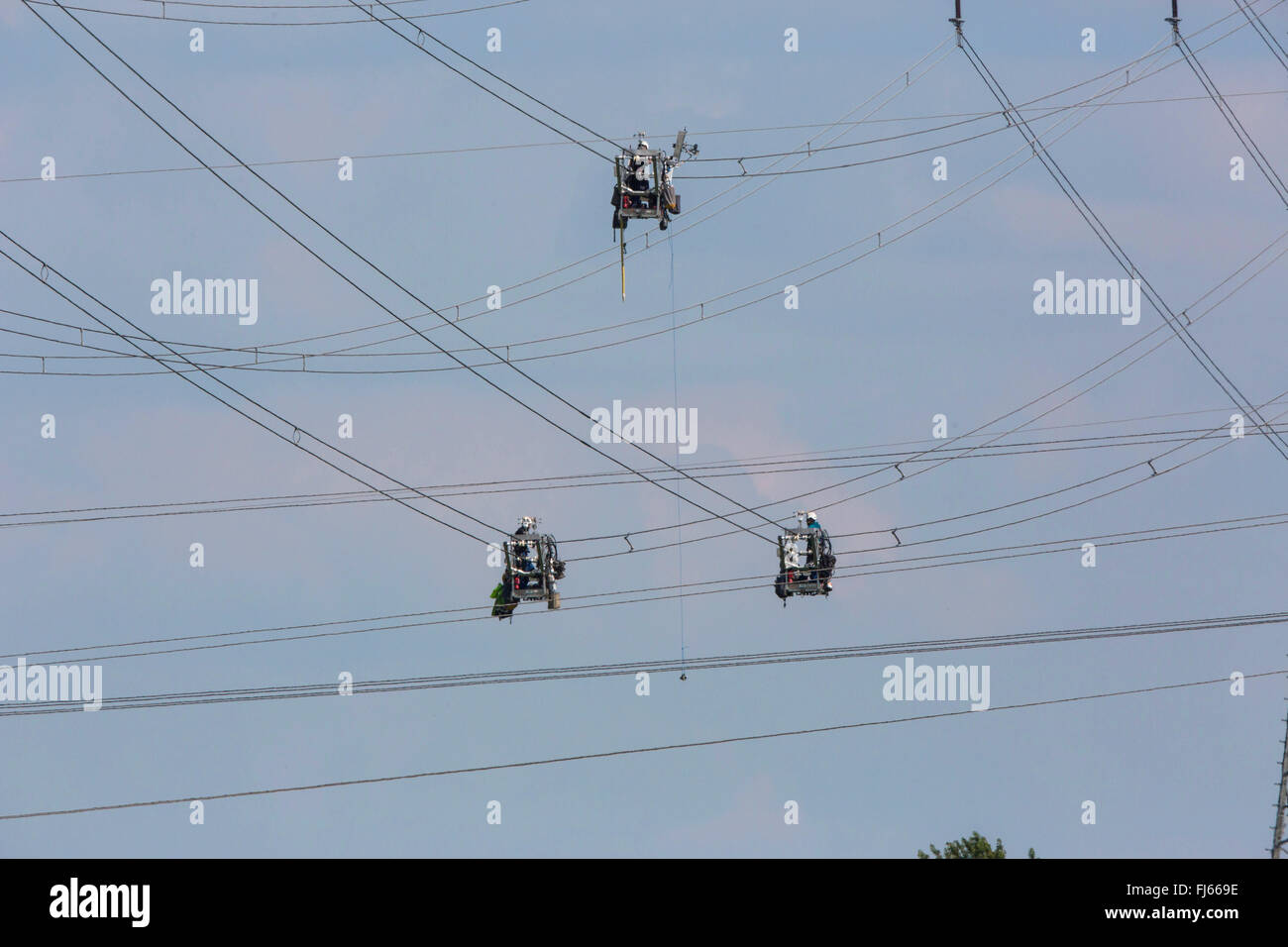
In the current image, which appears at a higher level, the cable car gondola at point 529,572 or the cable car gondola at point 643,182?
the cable car gondola at point 643,182

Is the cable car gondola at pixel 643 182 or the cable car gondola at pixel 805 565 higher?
the cable car gondola at pixel 643 182

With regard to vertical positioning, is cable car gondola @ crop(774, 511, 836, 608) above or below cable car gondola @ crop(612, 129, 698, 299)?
below
